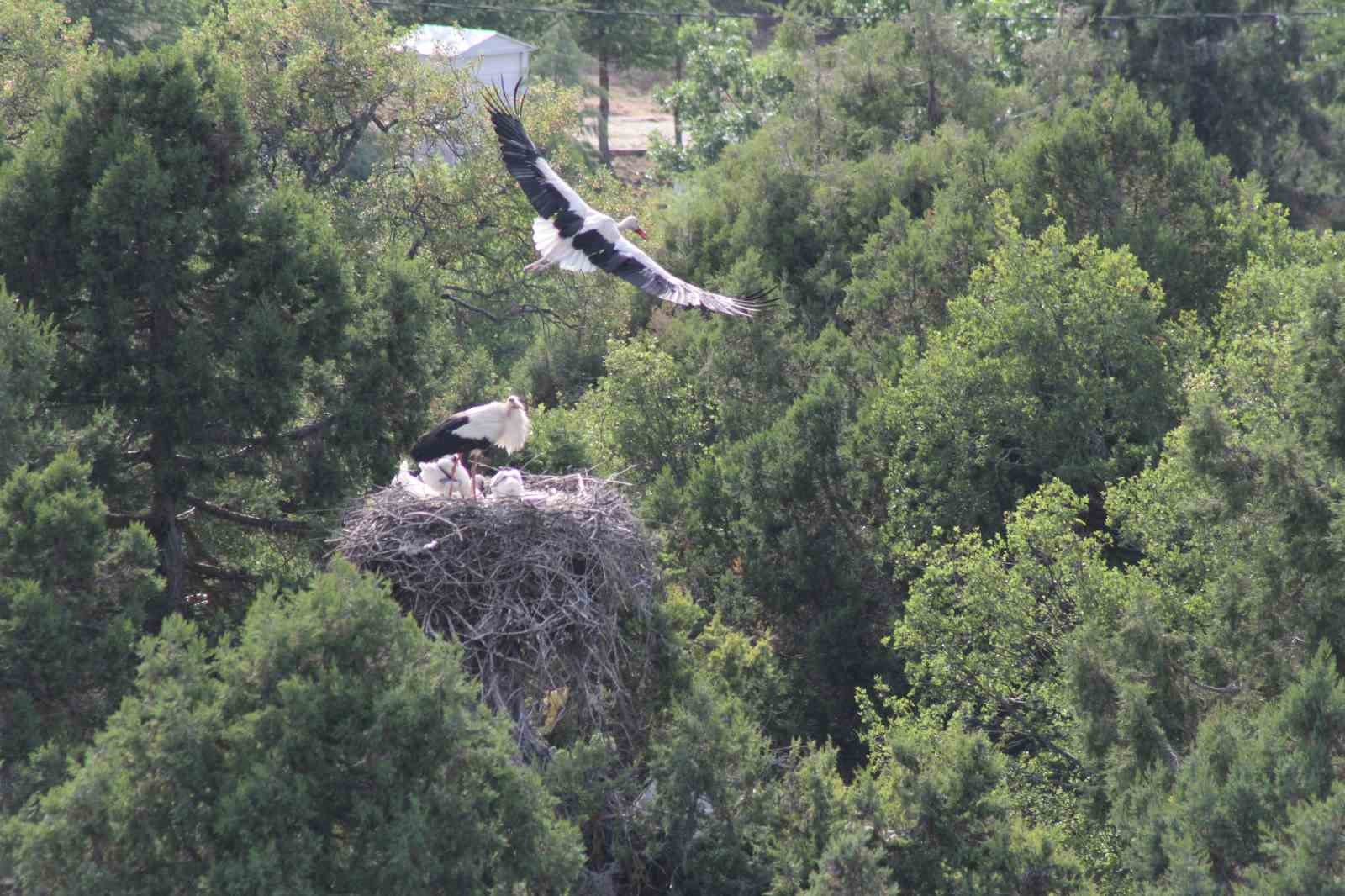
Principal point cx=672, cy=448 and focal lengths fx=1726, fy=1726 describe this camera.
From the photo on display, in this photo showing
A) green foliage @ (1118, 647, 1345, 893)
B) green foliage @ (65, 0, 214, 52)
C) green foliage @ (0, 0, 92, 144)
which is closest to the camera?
green foliage @ (1118, 647, 1345, 893)

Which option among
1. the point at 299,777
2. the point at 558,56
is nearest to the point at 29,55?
the point at 299,777

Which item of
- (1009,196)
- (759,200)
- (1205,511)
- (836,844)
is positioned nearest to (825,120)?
(759,200)

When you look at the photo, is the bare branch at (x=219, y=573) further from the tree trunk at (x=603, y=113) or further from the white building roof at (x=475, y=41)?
the tree trunk at (x=603, y=113)

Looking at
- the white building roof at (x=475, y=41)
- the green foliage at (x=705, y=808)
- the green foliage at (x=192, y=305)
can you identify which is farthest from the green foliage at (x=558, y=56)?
the green foliage at (x=705, y=808)

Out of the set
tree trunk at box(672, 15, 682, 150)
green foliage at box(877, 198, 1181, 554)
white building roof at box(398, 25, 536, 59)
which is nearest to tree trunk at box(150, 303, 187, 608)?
green foliage at box(877, 198, 1181, 554)

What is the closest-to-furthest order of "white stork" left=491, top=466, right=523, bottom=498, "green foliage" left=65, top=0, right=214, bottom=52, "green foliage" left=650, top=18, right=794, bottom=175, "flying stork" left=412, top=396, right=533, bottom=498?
1. "white stork" left=491, top=466, right=523, bottom=498
2. "flying stork" left=412, top=396, right=533, bottom=498
3. "green foliage" left=65, top=0, right=214, bottom=52
4. "green foliage" left=650, top=18, right=794, bottom=175

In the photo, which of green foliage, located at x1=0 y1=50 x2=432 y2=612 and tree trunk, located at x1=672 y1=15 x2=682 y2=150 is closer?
green foliage, located at x1=0 y1=50 x2=432 y2=612

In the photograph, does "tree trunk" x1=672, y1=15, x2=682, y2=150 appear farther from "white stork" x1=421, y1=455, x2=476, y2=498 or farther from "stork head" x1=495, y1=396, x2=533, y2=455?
"white stork" x1=421, y1=455, x2=476, y2=498
